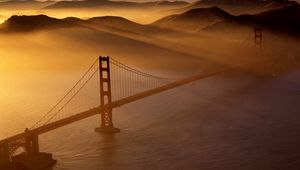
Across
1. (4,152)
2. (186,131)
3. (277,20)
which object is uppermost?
(277,20)

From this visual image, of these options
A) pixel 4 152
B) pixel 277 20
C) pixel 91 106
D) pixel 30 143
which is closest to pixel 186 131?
pixel 30 143

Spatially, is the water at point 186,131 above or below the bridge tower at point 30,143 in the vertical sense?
below

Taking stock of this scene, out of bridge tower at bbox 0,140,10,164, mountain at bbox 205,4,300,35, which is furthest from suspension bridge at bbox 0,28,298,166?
mountain at bbox 205,4,300,35

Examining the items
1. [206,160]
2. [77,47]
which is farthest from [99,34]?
[206,160]

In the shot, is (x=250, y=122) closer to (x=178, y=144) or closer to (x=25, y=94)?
(x=178, y=144)

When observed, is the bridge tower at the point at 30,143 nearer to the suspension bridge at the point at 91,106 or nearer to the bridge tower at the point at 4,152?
the suspension bridge at the point at 91,106

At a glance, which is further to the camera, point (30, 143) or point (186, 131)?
point (186, 131)

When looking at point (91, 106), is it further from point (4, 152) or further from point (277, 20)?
point (277, 20)

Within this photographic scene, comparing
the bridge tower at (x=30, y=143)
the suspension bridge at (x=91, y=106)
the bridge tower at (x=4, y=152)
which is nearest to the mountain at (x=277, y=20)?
the suspension bridge at (x=91, y=106)

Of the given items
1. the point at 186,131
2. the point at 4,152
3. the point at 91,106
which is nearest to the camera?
the point at 4,152
